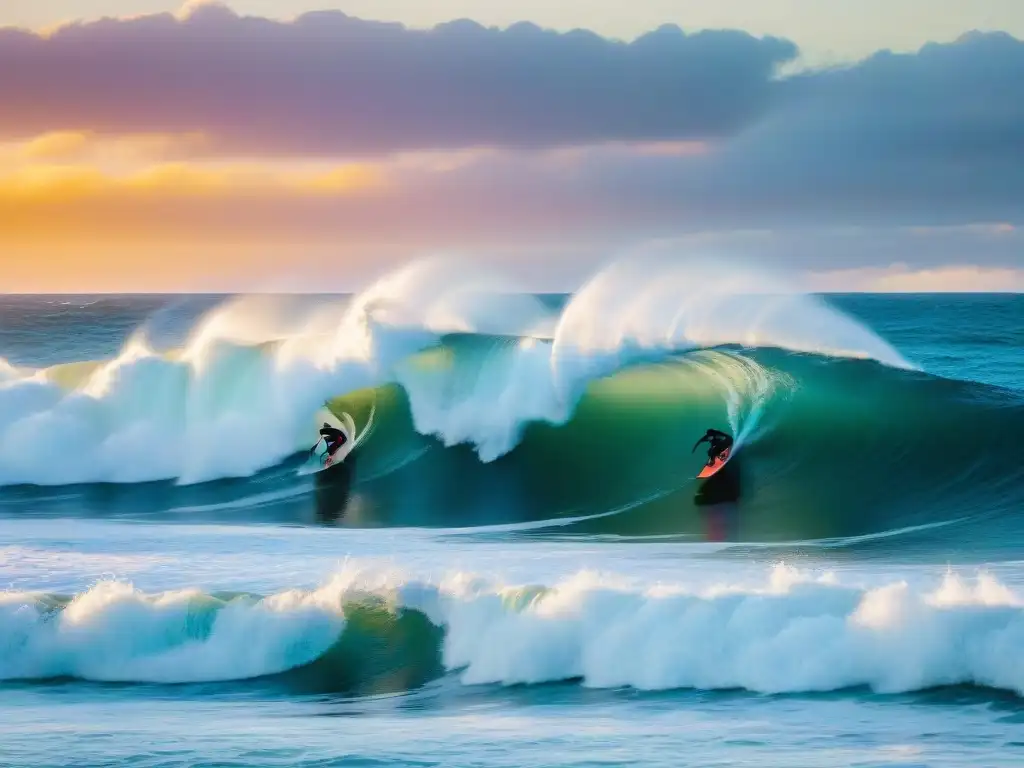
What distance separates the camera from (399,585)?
32.7 feet

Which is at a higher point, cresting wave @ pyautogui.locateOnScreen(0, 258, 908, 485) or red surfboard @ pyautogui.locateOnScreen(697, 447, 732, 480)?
cresting wave @ pyautogui.locateOnScreen(0, 258, 908, 485)

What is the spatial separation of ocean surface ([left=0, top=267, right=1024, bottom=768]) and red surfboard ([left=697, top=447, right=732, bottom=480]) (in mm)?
170

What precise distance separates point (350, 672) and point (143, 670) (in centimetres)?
128

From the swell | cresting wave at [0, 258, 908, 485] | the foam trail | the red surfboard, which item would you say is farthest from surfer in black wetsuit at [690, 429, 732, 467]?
the foam trail

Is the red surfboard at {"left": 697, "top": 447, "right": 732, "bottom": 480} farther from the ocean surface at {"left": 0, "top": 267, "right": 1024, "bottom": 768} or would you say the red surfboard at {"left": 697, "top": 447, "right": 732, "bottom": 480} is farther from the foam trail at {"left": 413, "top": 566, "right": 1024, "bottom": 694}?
the foam trail at {"left": 413, "top": 566, "right": 1024, "bottom": 694}

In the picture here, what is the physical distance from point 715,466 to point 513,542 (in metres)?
2.98

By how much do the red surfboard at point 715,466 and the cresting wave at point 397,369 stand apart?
84 cm

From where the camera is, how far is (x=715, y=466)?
14844 mm

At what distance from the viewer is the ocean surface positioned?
26.3 feet

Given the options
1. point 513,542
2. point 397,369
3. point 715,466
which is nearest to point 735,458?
point 715,466

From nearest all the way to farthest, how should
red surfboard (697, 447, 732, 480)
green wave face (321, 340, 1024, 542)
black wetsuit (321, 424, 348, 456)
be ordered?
green wave face (321, 340, 1024, 542)
red surfboard (697, 447, 732, 480)
black wetsuit (321, 424, 348, 456)

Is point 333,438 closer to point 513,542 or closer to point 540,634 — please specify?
point 513,542

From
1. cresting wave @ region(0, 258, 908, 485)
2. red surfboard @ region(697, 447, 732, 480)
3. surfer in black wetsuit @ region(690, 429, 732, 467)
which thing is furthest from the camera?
cresting wave @ region(0, 258, 908, 485)

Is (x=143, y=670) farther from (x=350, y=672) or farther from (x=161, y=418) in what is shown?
(x=161, y=418)
